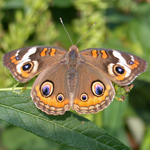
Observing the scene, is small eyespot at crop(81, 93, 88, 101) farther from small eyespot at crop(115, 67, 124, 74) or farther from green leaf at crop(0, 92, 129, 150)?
small eyespot at crop(115, 67, 124, 74)

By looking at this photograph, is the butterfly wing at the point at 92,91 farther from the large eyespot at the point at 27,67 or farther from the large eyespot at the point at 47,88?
the large eyespot at the point at 27,67

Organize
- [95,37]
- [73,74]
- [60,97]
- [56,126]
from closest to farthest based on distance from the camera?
[56,126], [60,97], [73,74], [95,37]

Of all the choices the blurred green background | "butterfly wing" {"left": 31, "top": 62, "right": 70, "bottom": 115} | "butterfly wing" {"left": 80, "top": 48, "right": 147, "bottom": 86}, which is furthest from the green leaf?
the blurred green background

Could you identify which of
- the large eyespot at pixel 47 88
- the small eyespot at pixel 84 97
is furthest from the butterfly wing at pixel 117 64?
the large eyespot at pixel 47 88

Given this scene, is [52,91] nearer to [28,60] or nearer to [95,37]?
[28,60]

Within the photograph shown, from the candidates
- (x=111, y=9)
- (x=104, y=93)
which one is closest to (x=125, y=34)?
(x=111, y=9)

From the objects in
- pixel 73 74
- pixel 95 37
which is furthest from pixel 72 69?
pixel 95 37

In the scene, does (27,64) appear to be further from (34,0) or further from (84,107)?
(34,0)

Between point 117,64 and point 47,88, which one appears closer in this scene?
point 47,88
